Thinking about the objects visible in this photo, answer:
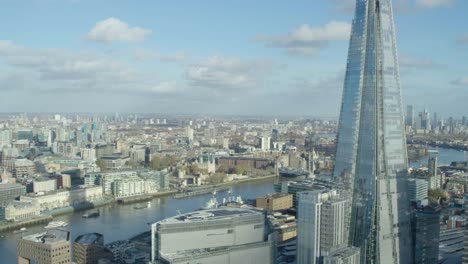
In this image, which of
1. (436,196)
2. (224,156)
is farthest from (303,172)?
(436,196)

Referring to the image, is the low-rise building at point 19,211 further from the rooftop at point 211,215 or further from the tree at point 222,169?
the tree at point 222,169

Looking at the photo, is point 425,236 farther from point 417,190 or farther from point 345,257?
point 417,190

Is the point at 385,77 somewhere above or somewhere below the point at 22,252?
above

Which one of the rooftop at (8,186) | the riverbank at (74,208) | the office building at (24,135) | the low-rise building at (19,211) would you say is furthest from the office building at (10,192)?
the office building at (24,135)

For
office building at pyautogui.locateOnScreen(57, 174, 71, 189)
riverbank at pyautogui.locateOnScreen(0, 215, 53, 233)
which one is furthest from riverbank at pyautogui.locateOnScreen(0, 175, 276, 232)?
office building at pyautogui.locateOnScreen(57, 174, 71, 189)

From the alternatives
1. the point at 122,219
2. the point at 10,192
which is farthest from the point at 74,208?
the point at 122,219

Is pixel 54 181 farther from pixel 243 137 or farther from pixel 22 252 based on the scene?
pixel 243 137

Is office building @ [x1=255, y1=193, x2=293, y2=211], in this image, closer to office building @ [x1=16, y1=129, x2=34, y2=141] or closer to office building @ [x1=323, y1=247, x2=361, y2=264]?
office building @ [x1=323, y1=247, x2=361, y2=264]
